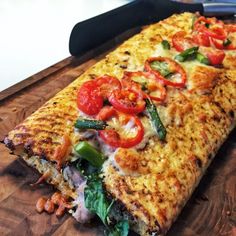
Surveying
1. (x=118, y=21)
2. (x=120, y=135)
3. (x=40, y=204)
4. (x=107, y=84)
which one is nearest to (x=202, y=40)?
(x=118, y=21)

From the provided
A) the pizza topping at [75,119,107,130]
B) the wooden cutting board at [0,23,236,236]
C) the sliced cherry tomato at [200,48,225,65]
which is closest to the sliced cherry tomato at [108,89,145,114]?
the pizza topping at [75,119,107,130]

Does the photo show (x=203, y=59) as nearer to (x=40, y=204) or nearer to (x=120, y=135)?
(x=120, y=135)

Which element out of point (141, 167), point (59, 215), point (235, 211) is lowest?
point (235, 211)

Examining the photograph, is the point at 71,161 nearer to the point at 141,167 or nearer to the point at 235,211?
the point at 141,167

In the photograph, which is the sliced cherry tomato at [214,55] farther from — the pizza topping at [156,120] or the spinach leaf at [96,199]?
the spinach leaf at [96,199]

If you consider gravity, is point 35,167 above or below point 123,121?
below

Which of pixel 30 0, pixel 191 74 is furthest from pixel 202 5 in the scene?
pixel 30 0
